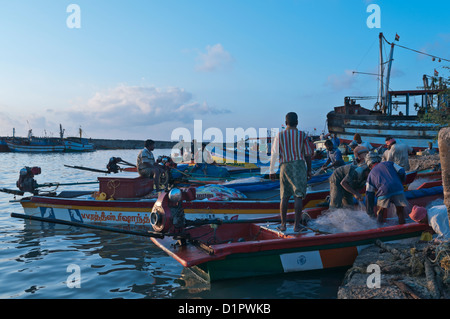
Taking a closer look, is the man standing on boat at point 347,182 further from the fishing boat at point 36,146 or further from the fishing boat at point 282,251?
the fishing boat at point 36,146

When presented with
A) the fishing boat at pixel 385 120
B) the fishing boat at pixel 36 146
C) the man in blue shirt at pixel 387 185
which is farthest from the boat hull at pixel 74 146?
the man in blue shirt at pixel 387 185

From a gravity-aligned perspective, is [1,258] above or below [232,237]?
below

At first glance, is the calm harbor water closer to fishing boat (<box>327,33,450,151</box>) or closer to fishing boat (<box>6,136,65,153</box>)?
fishing boat (<box>327,33,450,151</box>)

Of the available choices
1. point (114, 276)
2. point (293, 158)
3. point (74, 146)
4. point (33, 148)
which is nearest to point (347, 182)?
point (293, 158)

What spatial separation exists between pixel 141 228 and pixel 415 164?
1293 centimetres

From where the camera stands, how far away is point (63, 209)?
1080 centimetres

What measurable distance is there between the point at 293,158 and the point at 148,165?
610 centimetres

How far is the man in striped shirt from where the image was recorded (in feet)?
20.3

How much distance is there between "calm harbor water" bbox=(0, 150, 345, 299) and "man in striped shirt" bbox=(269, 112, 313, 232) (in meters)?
1.35

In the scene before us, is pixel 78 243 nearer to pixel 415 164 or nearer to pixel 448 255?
pixel 448 255

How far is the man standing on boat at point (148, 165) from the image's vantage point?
1101cm

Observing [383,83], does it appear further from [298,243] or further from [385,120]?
[298,243]

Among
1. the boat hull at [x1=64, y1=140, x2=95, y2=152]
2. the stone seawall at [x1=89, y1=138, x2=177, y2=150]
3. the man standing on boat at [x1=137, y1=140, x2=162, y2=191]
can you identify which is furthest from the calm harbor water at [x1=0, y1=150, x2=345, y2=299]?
the stone seawall at [x1=89, y1=138, x2=177, y2=150]

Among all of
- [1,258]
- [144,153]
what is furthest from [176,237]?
[144,153]
